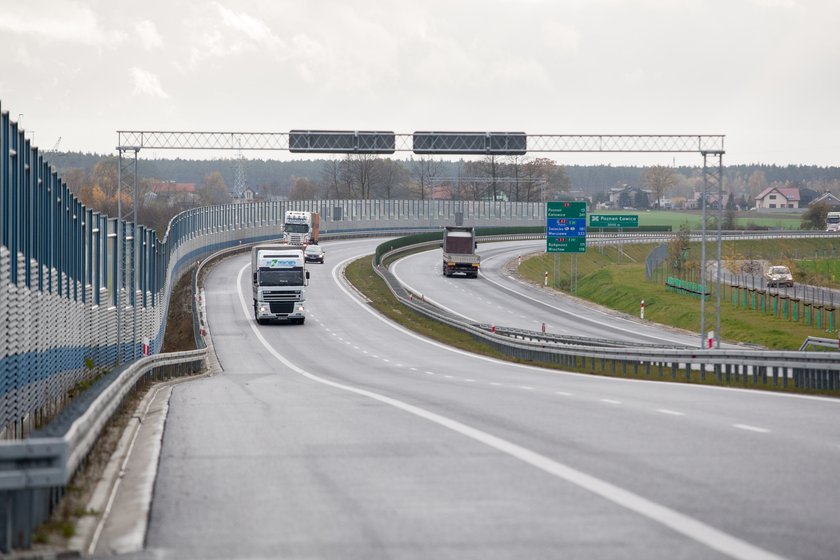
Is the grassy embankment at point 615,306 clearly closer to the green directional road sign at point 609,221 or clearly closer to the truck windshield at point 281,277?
the green directional road sign at point 609,221

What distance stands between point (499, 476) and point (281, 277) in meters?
52.3

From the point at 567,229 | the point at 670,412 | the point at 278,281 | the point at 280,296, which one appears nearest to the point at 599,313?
the point at 567,229

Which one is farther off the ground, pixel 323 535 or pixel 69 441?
pixel 69 441

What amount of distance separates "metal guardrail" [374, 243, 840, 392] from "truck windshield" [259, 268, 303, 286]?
32.4 feet

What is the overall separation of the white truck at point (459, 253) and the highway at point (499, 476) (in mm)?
76714

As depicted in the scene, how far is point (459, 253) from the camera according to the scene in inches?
3959

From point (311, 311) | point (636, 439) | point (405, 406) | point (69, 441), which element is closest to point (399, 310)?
point (311, 311)

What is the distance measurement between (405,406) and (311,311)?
55.4 meters

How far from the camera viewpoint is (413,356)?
49.1m

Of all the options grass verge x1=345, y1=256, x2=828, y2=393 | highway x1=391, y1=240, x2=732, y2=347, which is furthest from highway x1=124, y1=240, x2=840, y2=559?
highway x1=391, y1=240, x2=732, y2=347

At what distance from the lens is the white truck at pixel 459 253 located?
9956 cm

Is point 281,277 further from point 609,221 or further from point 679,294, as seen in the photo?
point 609,221

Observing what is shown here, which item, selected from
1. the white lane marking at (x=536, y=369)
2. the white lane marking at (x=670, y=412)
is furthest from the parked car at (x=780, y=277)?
the white lane marking at (x=670, y=412)

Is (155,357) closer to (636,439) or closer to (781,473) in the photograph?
(636,439)
